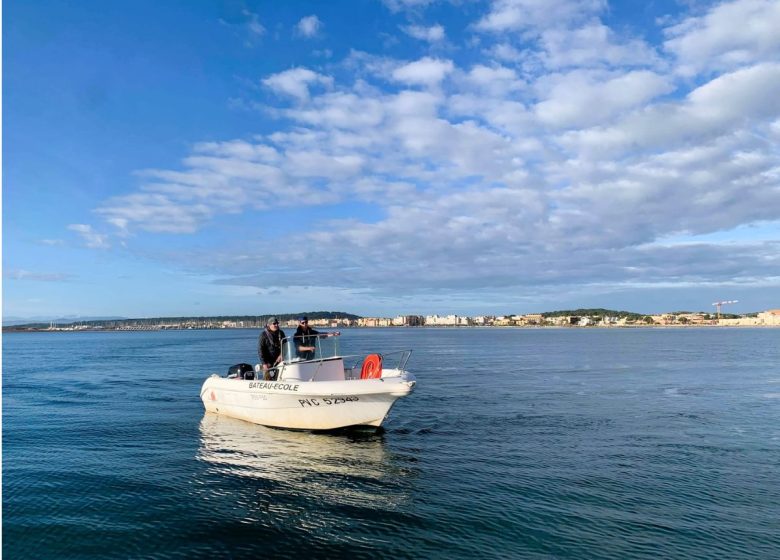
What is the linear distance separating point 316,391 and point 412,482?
19.0 feet

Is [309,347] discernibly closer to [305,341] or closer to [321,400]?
[305,341]

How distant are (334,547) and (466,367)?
3675cm

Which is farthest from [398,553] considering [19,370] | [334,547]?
[19,370]

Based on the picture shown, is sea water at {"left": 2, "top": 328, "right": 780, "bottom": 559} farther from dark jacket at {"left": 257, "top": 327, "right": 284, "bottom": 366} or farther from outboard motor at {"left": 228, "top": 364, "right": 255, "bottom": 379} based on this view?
dark jacket at {"left": 257, "top": 327, "right": 284, "bottom": 366}

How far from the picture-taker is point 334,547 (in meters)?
10.4

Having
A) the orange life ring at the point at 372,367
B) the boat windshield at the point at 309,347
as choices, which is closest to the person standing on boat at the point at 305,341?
the boat windshield at the point at 309,347

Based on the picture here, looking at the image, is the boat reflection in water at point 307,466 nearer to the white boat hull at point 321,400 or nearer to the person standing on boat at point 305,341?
the white boat hull at point 321,400

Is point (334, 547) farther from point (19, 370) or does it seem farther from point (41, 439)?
point (19, 370)

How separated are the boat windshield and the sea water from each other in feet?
9.68

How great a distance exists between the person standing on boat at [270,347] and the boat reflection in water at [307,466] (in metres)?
2.42

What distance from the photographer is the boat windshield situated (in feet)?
68.2

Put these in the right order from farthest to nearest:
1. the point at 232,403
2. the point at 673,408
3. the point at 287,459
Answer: the point at 673,408 < the point at 232,403 < the point at 287,459

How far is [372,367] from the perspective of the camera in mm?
19562

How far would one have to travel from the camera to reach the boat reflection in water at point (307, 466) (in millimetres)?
13266
